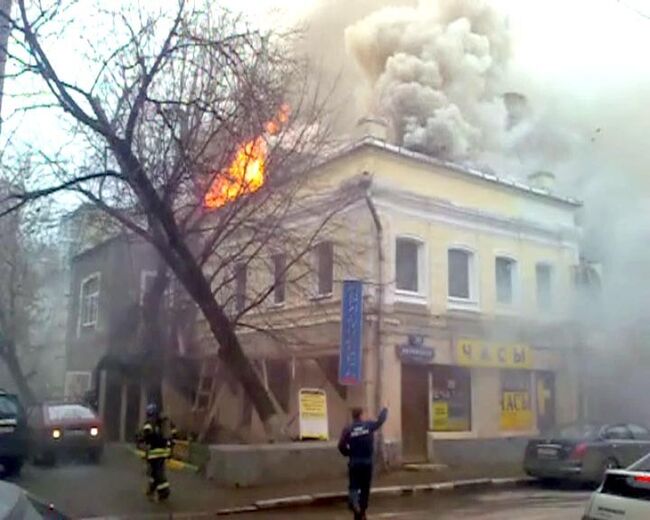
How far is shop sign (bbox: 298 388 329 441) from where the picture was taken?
16859 mm

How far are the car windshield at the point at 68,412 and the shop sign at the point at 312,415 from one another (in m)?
4.89

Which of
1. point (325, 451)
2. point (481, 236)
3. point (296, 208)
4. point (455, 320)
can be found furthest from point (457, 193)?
point (325, 451)

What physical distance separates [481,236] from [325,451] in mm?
8041

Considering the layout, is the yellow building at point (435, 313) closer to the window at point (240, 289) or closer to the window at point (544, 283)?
the window at point (544, 283)

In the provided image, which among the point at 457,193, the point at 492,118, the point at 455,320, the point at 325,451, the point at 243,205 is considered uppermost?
the point at 492,118

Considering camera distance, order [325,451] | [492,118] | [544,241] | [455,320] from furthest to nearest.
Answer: [492,118] → [544,241] → [455,320] → [325,451]

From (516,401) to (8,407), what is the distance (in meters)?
13.0

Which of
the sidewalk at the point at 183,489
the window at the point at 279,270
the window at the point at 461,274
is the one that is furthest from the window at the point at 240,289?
the window at the point at 461,274

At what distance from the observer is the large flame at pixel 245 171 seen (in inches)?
599

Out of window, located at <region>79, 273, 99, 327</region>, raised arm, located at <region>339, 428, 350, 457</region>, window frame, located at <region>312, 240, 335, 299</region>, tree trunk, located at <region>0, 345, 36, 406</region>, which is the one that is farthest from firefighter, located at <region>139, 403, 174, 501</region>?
window, located at <region>79, 273, 99, 327</region>

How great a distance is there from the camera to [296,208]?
18484mm

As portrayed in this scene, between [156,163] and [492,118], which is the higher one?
[492,118]

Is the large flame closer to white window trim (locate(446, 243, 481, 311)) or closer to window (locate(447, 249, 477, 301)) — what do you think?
white window trim (locate(446, 243, 481, 311))

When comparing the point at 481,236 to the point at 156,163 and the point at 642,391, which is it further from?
the point at 156,163
